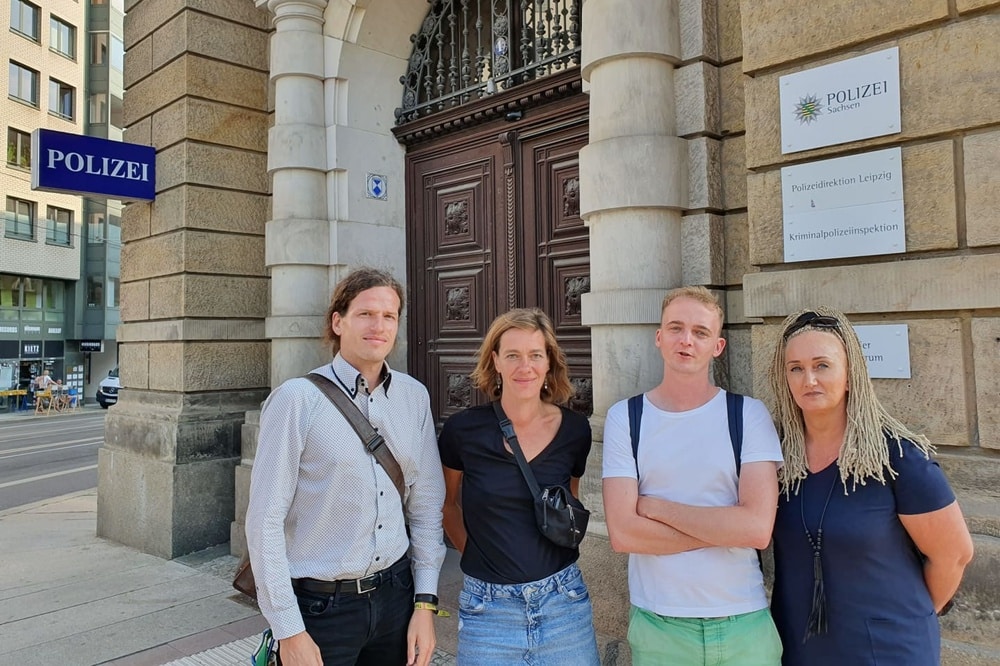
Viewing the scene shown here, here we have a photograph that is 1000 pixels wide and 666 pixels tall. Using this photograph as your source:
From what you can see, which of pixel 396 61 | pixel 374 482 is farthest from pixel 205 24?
pixel 374 482

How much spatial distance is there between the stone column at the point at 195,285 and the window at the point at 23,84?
1209 inches

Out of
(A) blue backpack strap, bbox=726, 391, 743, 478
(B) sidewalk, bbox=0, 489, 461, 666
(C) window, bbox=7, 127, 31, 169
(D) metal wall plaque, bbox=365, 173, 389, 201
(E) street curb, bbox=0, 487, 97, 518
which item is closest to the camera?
(A) blue backpack strap, bbox=726, 391, 743, 478

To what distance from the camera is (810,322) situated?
209 cm

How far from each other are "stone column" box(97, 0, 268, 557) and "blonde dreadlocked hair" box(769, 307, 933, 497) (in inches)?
228

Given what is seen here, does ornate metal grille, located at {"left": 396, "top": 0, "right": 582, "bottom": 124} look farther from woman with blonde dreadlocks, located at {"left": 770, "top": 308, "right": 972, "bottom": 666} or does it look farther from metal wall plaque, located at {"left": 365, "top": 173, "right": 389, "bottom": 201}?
woman with blonde dreadlocks, located at {"left": 770, "top": 308, "right": 972, "bottom": 666}

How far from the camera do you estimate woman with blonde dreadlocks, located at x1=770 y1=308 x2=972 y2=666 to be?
187cm

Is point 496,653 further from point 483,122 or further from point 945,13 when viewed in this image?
point 483,122

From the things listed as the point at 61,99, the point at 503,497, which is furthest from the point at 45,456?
the point at 61,99

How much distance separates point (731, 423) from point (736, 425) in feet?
0.05

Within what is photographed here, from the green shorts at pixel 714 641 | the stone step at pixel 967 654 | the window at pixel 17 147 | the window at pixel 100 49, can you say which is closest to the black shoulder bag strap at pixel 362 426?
the green shorts at pixel 714 641

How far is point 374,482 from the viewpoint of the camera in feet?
7.68

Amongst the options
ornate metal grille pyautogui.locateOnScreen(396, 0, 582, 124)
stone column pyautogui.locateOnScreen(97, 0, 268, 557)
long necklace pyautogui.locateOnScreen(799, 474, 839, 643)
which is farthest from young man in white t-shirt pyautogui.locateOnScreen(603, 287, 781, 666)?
stone column pyautogui.locateOnScreen(97, 0, 268, 557)

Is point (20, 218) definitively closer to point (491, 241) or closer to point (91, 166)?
point (91, 166)

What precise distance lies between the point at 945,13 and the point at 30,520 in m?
10.2
